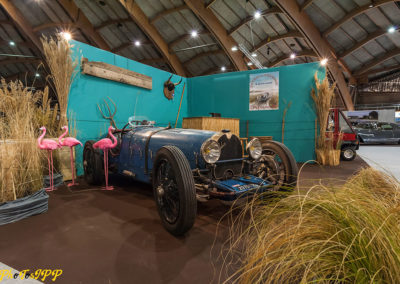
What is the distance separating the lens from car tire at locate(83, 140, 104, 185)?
2898 mm

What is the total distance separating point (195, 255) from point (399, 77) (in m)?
19.4

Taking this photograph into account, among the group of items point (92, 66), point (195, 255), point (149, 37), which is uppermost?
point (149, 37)

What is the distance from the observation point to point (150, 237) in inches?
60.2

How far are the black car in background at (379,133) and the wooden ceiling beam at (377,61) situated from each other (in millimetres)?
3556

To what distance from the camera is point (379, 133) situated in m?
9.30

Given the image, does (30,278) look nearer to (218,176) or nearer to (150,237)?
(150,237)

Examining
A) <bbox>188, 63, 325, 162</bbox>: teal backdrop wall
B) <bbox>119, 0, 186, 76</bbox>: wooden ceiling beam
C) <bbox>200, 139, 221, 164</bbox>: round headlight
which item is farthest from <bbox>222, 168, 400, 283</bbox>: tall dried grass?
<bbox>119, 0, 186, 76</bbox>: wooden ceiling beam

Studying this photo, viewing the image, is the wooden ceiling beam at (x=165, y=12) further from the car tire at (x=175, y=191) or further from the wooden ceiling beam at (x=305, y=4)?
the car tire at (x=175, y=191)

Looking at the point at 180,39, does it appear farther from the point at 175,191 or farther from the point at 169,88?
the point at 175,191

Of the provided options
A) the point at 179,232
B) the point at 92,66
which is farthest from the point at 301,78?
the point at 179,232

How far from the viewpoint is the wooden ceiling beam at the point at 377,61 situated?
1007 centimetres

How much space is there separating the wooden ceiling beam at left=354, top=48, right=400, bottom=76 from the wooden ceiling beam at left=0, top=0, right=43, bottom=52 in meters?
17.6

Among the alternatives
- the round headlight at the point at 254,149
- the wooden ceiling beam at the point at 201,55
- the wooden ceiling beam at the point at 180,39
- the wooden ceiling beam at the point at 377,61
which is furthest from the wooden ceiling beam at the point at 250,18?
the round headlight at the point at 254,149

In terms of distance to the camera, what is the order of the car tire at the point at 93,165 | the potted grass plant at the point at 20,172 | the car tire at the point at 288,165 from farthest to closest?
the car tire at the point at 93,165 < the car tire at the point at 288,165 < the potted grass plant at the point at 20,172
